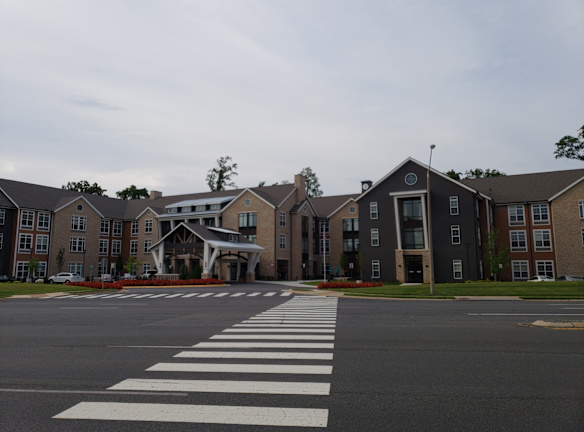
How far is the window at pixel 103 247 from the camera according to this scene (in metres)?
61.6

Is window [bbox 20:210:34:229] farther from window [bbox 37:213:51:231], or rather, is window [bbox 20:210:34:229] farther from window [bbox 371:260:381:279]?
window [bbox 371:260:381:279]

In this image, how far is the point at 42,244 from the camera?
178ft

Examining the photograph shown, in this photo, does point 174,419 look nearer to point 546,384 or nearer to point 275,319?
point 546,384

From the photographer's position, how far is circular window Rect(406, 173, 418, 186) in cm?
4478

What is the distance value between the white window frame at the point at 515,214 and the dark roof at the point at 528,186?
711 millimetres

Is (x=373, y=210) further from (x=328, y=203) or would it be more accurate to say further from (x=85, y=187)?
(x=85, y=187)

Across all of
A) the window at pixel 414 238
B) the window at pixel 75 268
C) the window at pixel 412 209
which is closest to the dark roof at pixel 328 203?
the window at pixel 412 209

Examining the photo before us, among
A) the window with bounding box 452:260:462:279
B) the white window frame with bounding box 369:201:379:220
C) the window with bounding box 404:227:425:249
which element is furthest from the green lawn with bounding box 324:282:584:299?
the white window frame with bounding box 369:201:379:220

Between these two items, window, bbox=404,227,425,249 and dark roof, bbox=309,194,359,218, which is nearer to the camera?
window, bbox=404,227,425,249

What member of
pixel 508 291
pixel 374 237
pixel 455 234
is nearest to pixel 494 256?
pixel 455 234

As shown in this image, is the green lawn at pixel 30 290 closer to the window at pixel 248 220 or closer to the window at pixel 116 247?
the window at pixel 248 220

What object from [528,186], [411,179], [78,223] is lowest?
[78,223]

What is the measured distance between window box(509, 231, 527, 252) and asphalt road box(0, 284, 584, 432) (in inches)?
1471

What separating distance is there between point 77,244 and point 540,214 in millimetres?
56206
